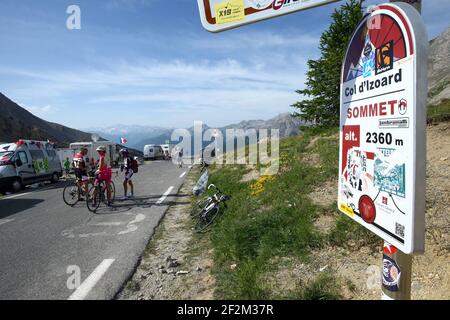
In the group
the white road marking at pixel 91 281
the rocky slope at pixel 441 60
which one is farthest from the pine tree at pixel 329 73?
the white road marking at pixel 91 281

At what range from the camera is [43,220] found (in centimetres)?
914

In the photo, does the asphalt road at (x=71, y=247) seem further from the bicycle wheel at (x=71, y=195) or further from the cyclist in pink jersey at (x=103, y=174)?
the cyclist in pink jersey at (x=103, y=174)

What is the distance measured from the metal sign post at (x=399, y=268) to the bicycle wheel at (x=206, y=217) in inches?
242

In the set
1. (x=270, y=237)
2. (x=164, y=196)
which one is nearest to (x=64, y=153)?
(x=164, y=196)

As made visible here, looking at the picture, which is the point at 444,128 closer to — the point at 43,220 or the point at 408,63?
the point at 408,63

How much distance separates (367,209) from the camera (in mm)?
1936

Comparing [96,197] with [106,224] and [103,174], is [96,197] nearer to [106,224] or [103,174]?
[103,174]

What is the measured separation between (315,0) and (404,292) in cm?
180

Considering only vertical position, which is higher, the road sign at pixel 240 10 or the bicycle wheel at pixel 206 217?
the road sign at pixel 240 10

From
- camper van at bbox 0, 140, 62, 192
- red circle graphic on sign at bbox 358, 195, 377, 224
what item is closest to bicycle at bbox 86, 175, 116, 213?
camper van at bbox 0, 140, 62, 192

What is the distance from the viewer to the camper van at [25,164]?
673 inches

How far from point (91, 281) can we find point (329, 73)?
26673 mm

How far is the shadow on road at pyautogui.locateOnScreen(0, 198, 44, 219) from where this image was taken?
10.6 meters
